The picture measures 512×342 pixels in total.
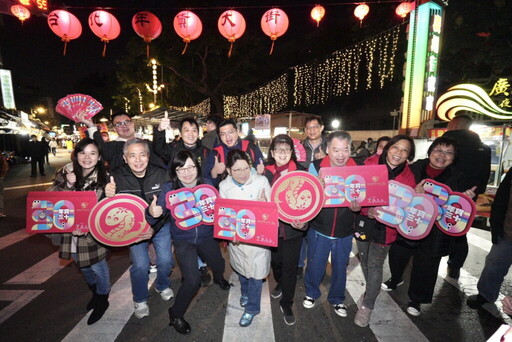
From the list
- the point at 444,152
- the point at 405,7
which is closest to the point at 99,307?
the point at 444,152

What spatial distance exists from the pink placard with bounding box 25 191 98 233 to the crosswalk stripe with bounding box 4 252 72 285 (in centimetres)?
184

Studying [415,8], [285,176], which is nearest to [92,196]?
[285,176]

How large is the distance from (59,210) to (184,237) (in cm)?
137

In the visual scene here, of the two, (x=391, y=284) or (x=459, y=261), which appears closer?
(x=391, y=284)

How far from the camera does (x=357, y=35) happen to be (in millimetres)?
21250

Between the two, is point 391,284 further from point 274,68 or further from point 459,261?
point 274,68

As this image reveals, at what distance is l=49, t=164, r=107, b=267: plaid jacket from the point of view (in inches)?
111

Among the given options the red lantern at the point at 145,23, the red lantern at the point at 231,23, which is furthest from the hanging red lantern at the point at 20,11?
Answer: the red lantern at the point at 231,23

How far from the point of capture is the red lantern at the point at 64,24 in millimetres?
7785

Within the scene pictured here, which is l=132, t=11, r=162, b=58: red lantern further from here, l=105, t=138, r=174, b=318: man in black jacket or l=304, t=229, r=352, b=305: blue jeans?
l=304, t=229, r=352, b=305: blue jeans

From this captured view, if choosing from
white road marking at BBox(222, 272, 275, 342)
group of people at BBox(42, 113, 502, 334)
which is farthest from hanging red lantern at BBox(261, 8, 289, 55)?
white road marking at BBox(222, 272, 275, 342)

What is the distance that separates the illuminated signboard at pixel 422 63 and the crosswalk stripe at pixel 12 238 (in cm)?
1252

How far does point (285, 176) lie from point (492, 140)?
845 cm

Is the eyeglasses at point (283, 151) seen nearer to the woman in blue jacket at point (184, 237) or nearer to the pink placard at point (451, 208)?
the woman in blue jacket at point (184, 237)
